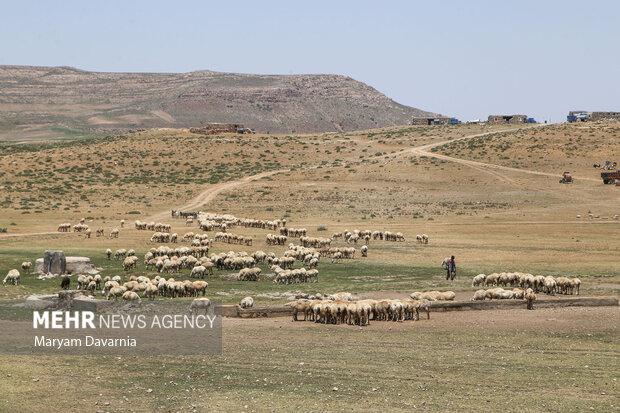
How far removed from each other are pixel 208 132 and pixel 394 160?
1540 inches

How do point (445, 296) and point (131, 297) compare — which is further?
point (445, 296)

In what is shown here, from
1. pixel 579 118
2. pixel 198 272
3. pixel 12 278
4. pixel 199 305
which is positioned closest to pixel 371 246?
pixel 198 272

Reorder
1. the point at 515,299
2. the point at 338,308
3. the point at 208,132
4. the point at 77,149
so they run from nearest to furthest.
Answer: the point at 338,308
the point at 515,299
the point at 77,149
the point at 208,132

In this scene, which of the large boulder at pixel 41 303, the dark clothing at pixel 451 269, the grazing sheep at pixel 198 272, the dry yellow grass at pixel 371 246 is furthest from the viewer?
the dark clothing at pixel 451 269

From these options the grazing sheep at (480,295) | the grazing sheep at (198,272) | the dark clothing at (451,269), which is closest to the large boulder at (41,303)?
the grazing sheep at (198,272)

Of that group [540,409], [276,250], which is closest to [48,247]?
[276,250]

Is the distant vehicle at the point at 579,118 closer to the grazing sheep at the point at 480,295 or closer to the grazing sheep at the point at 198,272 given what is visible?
the grazing sheep at the point at 198,272

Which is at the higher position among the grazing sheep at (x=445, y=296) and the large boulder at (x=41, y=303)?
the large boulder at (x=41, y=303)

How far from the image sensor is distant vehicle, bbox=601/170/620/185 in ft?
287

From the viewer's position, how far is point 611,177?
88500 millimetres

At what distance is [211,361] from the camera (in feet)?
64.1

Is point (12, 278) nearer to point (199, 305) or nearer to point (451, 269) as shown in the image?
point (199, 305)

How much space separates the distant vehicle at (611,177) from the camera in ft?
287

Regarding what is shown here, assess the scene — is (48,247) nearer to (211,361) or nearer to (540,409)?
(211,361)
